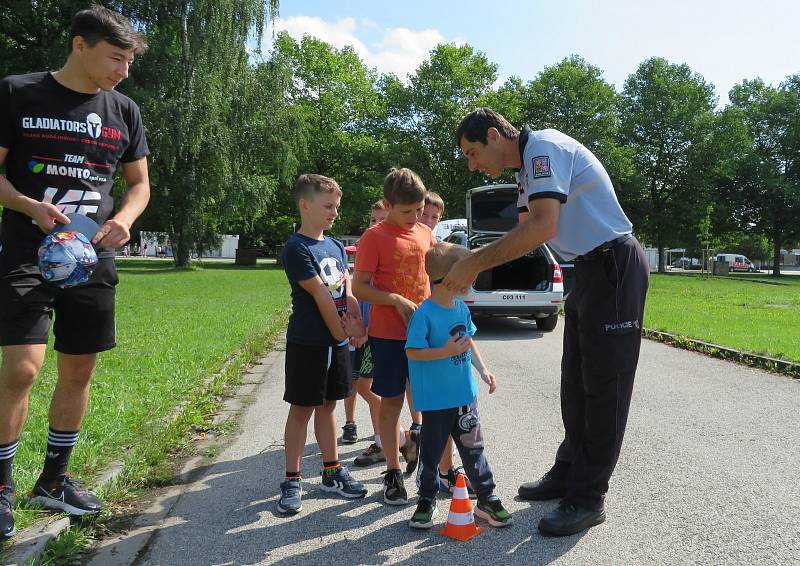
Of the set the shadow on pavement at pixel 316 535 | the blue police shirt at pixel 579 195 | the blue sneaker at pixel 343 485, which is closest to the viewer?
the shadow on pavement at pixel 316 535

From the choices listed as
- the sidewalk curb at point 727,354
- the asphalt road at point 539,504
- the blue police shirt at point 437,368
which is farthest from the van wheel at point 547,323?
the blue police shirt at point 437,368

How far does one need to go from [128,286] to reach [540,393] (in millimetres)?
16517

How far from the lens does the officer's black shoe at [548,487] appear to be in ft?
11.7

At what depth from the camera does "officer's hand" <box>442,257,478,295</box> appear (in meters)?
3.00

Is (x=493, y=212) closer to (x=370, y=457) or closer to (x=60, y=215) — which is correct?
(x=370, y=457)

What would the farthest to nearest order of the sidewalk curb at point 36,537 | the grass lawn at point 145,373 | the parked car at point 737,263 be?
1. the parked car at point 737,263
2. the grass lawn at point 145,373
3. the sidewalk curb at point 36,537

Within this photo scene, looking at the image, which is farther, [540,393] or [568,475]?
[540,393]

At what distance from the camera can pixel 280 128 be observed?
30.1 meters

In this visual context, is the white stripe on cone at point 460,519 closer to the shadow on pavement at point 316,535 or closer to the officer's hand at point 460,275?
the shadow on pavement at point 316,535

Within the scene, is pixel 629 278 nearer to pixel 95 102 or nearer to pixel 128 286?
pixel 95 102

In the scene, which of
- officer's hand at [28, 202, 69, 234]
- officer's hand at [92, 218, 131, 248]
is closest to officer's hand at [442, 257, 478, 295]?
officer's hand at [92, 218, 131, 248]

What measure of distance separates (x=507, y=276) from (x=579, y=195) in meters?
8.40

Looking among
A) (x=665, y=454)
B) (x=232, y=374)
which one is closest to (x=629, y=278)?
(x=665, y=454)

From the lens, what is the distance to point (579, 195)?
10.2 feet
